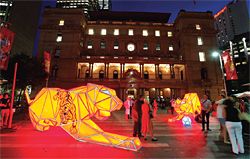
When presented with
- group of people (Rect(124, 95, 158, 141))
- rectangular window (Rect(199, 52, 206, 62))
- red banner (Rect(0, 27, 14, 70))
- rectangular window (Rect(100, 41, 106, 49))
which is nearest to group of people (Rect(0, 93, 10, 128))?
red banner (Rect(0, 27, 14, 70))

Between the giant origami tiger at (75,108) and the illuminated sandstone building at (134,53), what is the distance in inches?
1003

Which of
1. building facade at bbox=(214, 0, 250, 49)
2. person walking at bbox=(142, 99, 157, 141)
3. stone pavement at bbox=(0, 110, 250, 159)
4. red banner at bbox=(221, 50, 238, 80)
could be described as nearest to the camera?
stone pavement at bbox=(0, 110, 250, 159)

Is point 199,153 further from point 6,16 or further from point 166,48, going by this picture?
point 6,16

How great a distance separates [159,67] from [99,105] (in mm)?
33811

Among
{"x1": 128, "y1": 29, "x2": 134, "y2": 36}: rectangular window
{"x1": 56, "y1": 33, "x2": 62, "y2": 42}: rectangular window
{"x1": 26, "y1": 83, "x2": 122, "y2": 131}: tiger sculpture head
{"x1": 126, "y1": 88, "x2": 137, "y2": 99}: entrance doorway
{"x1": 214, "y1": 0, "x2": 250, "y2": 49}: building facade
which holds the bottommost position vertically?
{"x1": 26, "y1": 83, "x2": 122, "y2": 131}: tiger sculpture head

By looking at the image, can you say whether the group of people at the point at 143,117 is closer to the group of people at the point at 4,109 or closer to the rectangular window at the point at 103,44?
the group of people at the point at 4,109

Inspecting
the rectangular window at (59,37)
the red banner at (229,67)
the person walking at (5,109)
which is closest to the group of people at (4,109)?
the person walking at (5,109)

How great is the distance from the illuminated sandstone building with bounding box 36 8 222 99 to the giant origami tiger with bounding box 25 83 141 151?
83.6ft

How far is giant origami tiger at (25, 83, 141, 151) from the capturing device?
5.53 meters

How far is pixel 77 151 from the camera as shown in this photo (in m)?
5.02

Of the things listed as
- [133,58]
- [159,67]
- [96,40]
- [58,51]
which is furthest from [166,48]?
[58,51]

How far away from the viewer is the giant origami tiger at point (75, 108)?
5.53m

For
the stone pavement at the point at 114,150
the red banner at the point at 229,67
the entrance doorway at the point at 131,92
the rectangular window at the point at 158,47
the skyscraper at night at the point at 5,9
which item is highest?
the skyscraper at night at the point at 5,9

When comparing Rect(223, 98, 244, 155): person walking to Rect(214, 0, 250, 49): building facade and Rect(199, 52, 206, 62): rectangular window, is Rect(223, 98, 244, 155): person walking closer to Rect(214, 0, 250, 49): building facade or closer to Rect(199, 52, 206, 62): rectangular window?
Rect(199, 52, 206, 62): rectangular window
